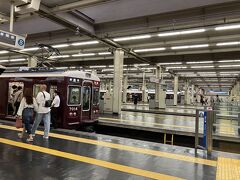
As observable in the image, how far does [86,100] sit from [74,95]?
0.97 m

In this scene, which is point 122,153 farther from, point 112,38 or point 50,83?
point 112,38

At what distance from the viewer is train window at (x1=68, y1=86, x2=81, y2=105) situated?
34.8 feet

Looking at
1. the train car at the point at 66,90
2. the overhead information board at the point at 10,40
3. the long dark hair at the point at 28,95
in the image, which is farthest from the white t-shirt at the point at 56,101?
the overhead information board at the point at 10,40

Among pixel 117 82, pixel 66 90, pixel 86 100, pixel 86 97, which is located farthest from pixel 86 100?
pixel 117 82

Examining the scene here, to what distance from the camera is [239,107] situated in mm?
10375

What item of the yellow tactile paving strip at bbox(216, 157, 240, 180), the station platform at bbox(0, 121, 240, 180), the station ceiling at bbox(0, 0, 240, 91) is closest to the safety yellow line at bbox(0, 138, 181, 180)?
the station platform at bbox(0, 121, 240, 180)

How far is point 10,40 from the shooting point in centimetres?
863

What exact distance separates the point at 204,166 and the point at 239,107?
6003mm

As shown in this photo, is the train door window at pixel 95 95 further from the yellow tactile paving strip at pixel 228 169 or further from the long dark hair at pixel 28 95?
the yellow tactile paving strip at pixel 228 169

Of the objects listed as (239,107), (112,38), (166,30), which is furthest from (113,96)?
(239,107)

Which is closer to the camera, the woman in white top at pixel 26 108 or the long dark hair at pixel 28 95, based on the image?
the long dark hair at pixel 28 95

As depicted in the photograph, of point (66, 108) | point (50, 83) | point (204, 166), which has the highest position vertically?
point (50, 83)

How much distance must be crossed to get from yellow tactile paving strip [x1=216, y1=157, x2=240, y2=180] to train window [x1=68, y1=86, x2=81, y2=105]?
669 centimetres

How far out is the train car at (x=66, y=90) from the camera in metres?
10.4
